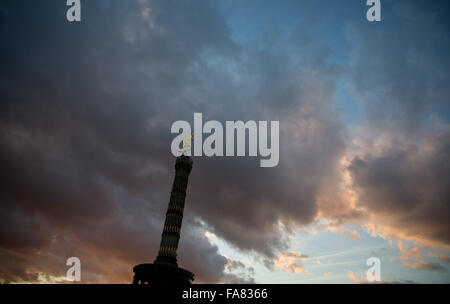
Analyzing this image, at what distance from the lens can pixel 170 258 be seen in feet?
123

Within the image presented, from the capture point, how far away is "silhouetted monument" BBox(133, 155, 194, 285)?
118 feet

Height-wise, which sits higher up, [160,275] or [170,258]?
[170,258]

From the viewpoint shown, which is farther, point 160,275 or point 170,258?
point 170,258

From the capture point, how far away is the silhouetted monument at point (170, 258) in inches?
1411
